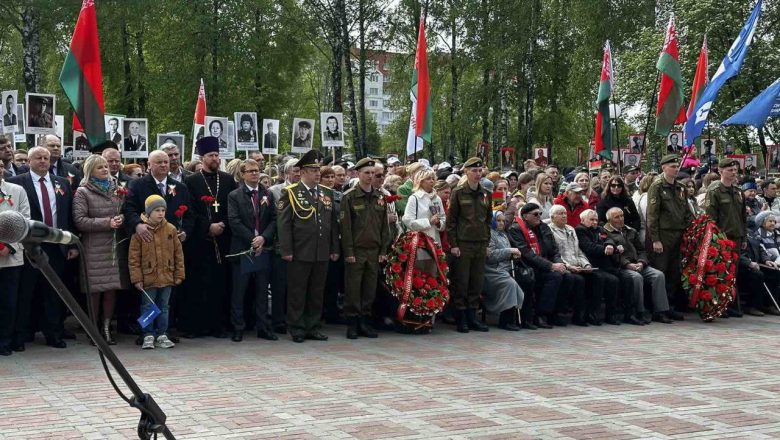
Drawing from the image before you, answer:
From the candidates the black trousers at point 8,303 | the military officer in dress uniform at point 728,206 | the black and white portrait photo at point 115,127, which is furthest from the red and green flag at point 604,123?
the black trousers at point 8,303

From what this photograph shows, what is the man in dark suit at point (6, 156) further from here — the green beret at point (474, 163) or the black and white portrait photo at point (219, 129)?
the black and white portrait photo at point (219, 129)

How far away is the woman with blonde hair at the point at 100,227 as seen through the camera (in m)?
10.0

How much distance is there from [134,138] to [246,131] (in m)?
2.49

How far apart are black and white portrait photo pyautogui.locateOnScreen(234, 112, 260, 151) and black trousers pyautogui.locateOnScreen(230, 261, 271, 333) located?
965 cm

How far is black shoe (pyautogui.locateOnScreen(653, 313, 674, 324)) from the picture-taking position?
13.1 metres

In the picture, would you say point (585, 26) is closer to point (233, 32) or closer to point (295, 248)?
point (233, 32)

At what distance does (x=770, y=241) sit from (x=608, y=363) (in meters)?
6.16

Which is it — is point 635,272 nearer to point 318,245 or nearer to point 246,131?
point 318,245

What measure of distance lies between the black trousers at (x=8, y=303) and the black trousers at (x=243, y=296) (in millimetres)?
2309

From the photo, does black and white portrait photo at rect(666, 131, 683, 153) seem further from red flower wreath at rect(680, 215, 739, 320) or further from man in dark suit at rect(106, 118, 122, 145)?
man in dark suit at rect(106, 118, 122, 145)

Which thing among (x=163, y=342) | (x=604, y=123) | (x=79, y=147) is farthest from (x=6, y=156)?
(x=604, y=123)

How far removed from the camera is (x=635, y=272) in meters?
13.0

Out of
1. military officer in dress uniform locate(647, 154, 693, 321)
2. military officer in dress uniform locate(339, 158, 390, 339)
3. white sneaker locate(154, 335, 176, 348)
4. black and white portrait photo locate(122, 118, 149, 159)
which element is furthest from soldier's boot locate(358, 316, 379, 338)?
black and white portrait photo locate(122, 118, 149, 159)

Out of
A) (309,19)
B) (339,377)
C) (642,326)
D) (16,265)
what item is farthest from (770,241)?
(309,19)
